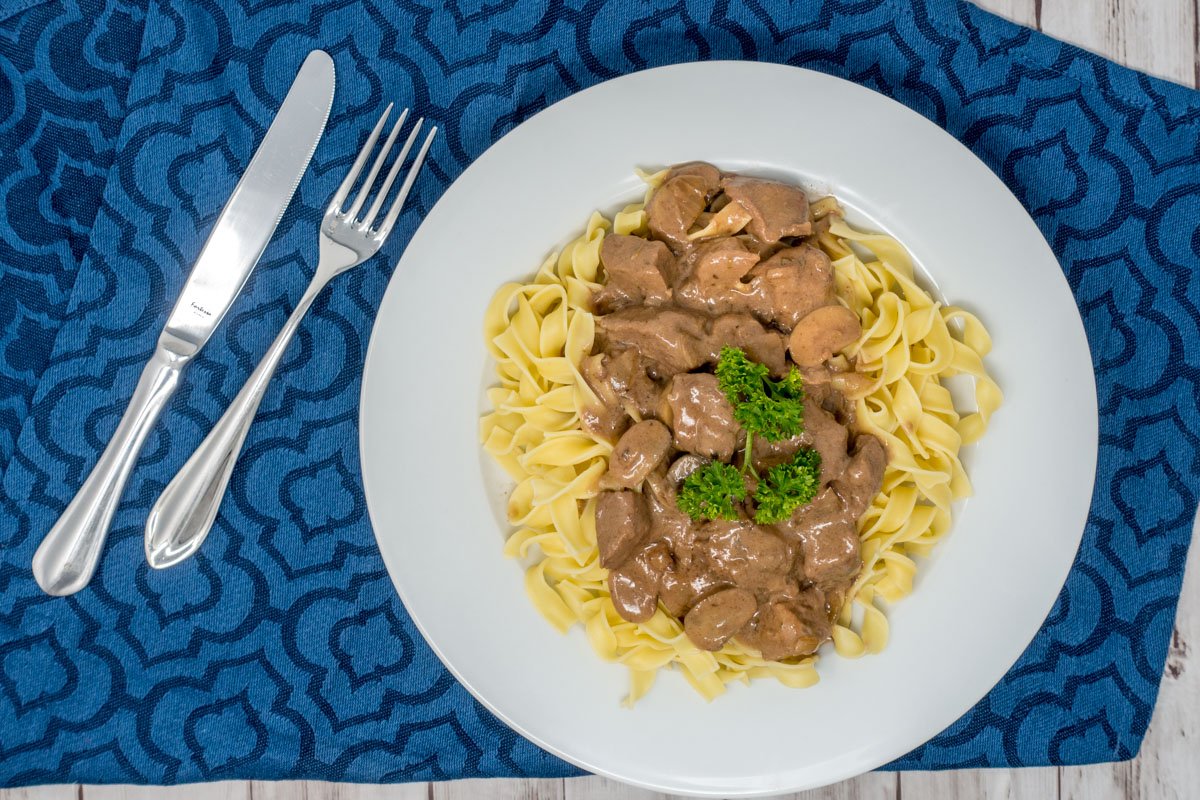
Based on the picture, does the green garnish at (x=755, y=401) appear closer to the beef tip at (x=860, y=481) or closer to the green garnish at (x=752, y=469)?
the green garnish at (x=752, y=469)

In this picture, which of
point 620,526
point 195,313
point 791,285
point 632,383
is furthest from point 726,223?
point 195,313

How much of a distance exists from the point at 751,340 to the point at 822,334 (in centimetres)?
25

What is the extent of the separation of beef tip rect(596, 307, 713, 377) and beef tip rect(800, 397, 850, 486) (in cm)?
42

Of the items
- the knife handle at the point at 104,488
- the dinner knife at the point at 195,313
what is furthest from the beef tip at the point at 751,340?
the knife handle at the point at 104,488

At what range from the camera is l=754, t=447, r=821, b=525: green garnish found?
9.71 ft

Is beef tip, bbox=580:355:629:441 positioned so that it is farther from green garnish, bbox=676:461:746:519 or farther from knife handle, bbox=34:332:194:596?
knife handle, bbox=34:332:194:596

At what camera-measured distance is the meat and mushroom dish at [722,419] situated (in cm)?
311

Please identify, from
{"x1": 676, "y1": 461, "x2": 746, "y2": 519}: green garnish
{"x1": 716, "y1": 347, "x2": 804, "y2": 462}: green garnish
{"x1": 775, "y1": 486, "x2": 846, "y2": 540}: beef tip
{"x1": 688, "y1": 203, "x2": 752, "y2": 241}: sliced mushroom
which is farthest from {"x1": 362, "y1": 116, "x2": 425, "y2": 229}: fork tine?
{"x1": 775, "y1": 486, "x2": 846, "y2": 540}: beef tip

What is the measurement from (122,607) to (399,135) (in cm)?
217

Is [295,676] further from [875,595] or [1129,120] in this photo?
[1129,120]

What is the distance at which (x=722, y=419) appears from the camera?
3.05 metres

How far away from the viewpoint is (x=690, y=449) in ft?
10.3

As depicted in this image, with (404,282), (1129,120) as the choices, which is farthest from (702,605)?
(1129,120)

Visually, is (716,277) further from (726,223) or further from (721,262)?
(726,223)
